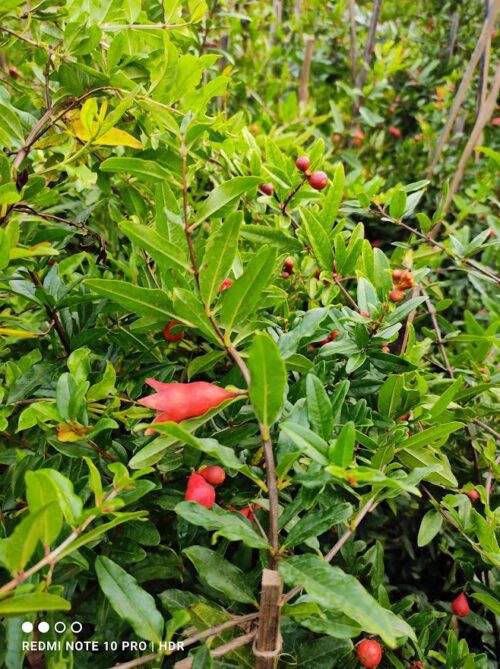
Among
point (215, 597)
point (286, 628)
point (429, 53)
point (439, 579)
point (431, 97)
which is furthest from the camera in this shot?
point (429, 53)

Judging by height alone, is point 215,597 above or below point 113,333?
below

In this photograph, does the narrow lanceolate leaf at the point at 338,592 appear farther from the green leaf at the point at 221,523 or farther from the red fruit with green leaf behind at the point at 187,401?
the red fruit with green leaf behind at the point at 187,401

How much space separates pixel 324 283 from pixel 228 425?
305 mm

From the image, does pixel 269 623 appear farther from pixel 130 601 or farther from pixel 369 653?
pixel 369 653

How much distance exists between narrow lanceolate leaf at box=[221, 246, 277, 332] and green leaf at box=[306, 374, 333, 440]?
10 centimetres

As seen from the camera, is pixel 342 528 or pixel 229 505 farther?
pixel 342 528

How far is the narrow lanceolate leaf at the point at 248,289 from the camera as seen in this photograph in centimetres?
55

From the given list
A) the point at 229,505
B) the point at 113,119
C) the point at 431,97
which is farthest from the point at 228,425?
the point at 431,97

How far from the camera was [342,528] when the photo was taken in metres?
0.79

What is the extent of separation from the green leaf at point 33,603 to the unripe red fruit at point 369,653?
1.36 ft

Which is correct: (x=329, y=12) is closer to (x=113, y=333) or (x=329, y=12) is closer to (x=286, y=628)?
(x=113, y=333)

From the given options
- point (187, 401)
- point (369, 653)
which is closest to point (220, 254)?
point (187, 401)

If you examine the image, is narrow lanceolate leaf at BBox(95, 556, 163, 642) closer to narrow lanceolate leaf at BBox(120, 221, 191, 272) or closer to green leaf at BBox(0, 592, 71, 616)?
green leaf at BBox(0, 592, 71, 616)

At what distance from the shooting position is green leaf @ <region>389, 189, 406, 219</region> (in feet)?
3.09
